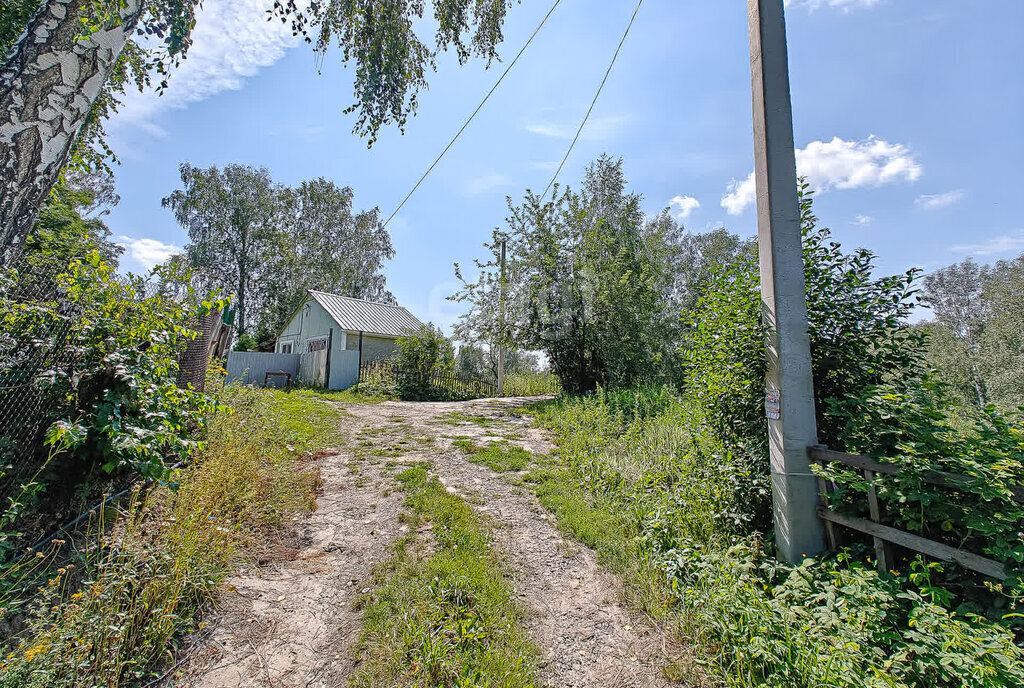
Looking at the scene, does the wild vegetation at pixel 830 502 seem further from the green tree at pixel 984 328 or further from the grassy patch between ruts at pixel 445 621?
the green tree at pixel 984 328

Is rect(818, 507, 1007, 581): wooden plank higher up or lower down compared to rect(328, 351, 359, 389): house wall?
lower down

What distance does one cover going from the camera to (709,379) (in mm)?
3285

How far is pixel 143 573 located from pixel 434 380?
38.8ft

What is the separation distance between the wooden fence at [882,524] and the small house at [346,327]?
14966 mm

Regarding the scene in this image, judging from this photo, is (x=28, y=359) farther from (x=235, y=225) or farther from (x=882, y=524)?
(x=235, y=225)

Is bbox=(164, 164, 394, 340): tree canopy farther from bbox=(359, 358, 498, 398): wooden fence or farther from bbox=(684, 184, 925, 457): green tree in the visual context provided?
bbox=(684, 184, 925, 457): green tree

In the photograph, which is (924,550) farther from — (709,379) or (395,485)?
(395,485)

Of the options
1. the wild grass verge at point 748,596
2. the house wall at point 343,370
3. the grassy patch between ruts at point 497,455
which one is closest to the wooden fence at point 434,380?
the house wall at point 343,370

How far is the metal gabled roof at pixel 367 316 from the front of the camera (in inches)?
668

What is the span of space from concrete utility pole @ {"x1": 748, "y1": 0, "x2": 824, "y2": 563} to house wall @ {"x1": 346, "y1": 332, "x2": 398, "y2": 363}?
50.2 feet

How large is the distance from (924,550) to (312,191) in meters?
32.7

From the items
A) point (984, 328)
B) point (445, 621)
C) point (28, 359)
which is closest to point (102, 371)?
point (28, 359)

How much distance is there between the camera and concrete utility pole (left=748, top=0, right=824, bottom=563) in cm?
245

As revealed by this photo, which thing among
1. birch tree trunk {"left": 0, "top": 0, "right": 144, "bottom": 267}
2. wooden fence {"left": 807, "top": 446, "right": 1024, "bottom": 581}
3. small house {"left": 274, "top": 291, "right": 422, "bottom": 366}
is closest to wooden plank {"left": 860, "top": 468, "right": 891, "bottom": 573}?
wooden fence {"left": 807, "top": 446, "right": 1024, "bottom": 581}
